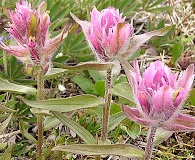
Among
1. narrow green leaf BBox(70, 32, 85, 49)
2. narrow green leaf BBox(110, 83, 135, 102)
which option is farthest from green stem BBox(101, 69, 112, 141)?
narrow green leaf BBox(70, 32, 85, 49)

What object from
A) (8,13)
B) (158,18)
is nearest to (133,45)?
(8,13)

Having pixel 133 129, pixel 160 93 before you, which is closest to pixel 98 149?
pixel 160 93

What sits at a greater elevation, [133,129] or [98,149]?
[98,149]

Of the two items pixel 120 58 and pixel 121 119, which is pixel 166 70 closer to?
pixel 120 58

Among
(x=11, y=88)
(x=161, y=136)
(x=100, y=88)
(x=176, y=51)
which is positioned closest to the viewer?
(x=161, y=136)

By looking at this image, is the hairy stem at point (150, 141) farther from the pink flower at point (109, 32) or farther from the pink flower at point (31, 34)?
the pink flower at point (31, 34)

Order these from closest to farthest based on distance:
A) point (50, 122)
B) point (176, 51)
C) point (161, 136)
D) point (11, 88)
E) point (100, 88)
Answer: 1. point (161, 136)
2. point (11, 88)
3. point (50, 122)
4. point (100, 88)
5. point (176, 51)

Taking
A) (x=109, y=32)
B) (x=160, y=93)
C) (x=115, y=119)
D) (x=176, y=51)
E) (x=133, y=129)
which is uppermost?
(x=109, y=32)

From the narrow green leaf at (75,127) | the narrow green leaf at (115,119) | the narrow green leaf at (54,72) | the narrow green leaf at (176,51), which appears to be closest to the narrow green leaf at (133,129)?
the narrow green leaf at (115,119)

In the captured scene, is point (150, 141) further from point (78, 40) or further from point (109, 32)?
point (78, 40)
